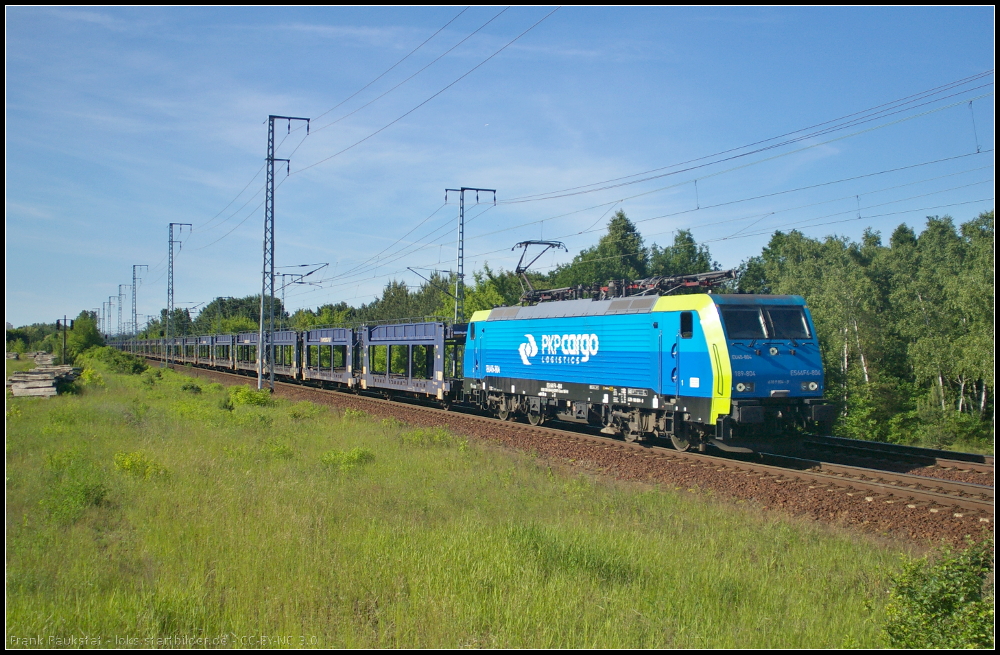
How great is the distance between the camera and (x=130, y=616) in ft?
18.5

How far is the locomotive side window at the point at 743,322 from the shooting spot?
13.7 m

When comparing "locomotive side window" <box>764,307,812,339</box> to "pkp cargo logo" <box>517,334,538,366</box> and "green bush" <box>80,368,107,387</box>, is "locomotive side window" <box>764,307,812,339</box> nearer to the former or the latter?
"pkp cargo logo" <box>517,334,538,366</box>

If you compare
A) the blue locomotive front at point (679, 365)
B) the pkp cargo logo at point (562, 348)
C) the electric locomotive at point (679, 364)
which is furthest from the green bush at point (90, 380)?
the blue locomotive front at point (679, 365)

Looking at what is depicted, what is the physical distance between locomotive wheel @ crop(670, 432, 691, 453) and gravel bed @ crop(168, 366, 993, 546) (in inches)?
16.8

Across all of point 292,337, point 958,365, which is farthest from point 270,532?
point 292,337

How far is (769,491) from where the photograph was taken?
11.4 m

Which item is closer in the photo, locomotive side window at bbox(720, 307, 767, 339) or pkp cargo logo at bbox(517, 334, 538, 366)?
locomotive side window at bbox(720, 307, 767, 339)

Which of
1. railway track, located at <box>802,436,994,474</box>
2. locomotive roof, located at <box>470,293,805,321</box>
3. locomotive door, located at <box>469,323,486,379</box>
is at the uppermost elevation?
locomotive roof, located at <box>470,293,805,321</box>

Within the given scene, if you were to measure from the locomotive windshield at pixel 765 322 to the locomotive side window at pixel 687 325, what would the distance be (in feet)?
2.50

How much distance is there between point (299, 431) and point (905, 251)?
168ft

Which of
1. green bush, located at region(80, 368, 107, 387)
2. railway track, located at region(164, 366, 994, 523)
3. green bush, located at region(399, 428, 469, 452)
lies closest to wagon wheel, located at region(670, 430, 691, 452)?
railway track, located at region(164, 366, 994, 523)

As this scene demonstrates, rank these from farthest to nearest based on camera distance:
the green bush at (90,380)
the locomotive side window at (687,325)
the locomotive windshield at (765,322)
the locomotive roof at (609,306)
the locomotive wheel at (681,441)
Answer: the green bush at (90,380)
the locomotive wheel at (681,441)
the locomotive side window at (687,325)
the locomotive roof at (609,306)
the locomotive windshield at (765,322)

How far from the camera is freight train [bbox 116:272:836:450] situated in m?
13.7

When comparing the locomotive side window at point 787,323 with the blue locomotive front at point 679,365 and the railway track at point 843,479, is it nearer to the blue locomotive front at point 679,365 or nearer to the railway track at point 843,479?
the blue locomotive front at point 679,365
